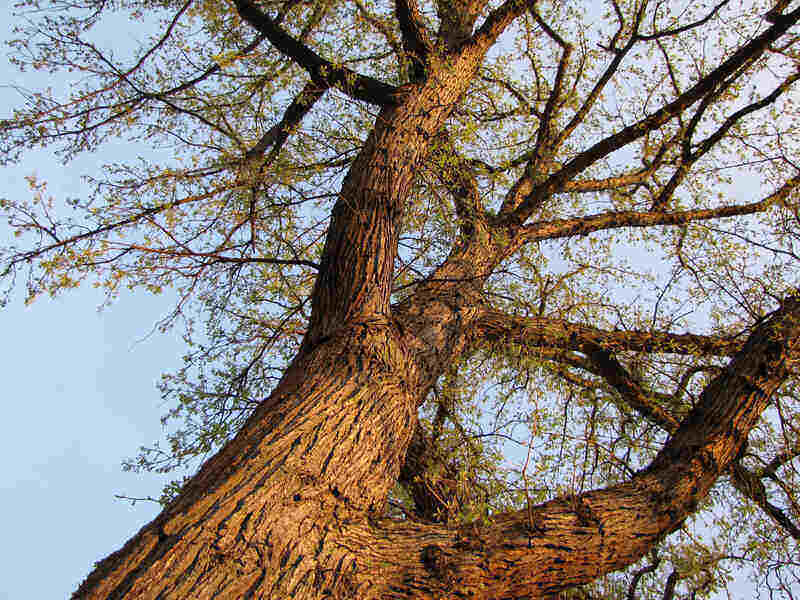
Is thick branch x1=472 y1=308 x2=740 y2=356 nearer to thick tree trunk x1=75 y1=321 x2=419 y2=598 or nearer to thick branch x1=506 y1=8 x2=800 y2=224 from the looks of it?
thick branch x1=506 y1=8 x2=800 y2=224

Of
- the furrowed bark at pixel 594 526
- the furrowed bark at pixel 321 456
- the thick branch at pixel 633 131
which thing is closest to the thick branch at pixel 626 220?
the thick branch at pixel 633 131

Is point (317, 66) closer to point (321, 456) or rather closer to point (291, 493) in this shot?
point (321, 456)

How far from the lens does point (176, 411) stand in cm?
371

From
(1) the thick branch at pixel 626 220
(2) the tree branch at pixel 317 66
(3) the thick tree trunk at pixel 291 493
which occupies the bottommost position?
(3) the thick tree trunk at pixel 291 493

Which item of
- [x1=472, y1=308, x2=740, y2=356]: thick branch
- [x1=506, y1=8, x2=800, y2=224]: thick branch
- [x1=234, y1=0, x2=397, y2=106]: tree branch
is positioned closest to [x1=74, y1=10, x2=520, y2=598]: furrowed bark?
[x1=234, y1=0, x2=397, y2=106]: tree branch

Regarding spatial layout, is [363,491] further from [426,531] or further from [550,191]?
[550,191]

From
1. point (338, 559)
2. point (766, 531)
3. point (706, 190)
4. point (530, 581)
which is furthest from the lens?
point (706, 190)

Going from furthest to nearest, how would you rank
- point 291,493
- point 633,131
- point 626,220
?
point 626,220 → point 633,131 → point 291,493

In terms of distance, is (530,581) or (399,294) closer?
(530,581)

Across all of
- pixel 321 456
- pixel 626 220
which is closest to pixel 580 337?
pixel 626 220

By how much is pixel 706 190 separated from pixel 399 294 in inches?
146

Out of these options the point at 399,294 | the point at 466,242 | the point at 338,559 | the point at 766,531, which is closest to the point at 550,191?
the point at 466,242

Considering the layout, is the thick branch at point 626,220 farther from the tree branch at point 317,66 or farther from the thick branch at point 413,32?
the tree branch at point 317,66

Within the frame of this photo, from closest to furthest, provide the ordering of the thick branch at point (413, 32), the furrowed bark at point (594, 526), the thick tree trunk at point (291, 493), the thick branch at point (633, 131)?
the thick tree trunk at point (291, 493) → the furrowed bark at point (594, 526) → the thick branch at point (633, 131) → the thick branch at point (413, 32)
